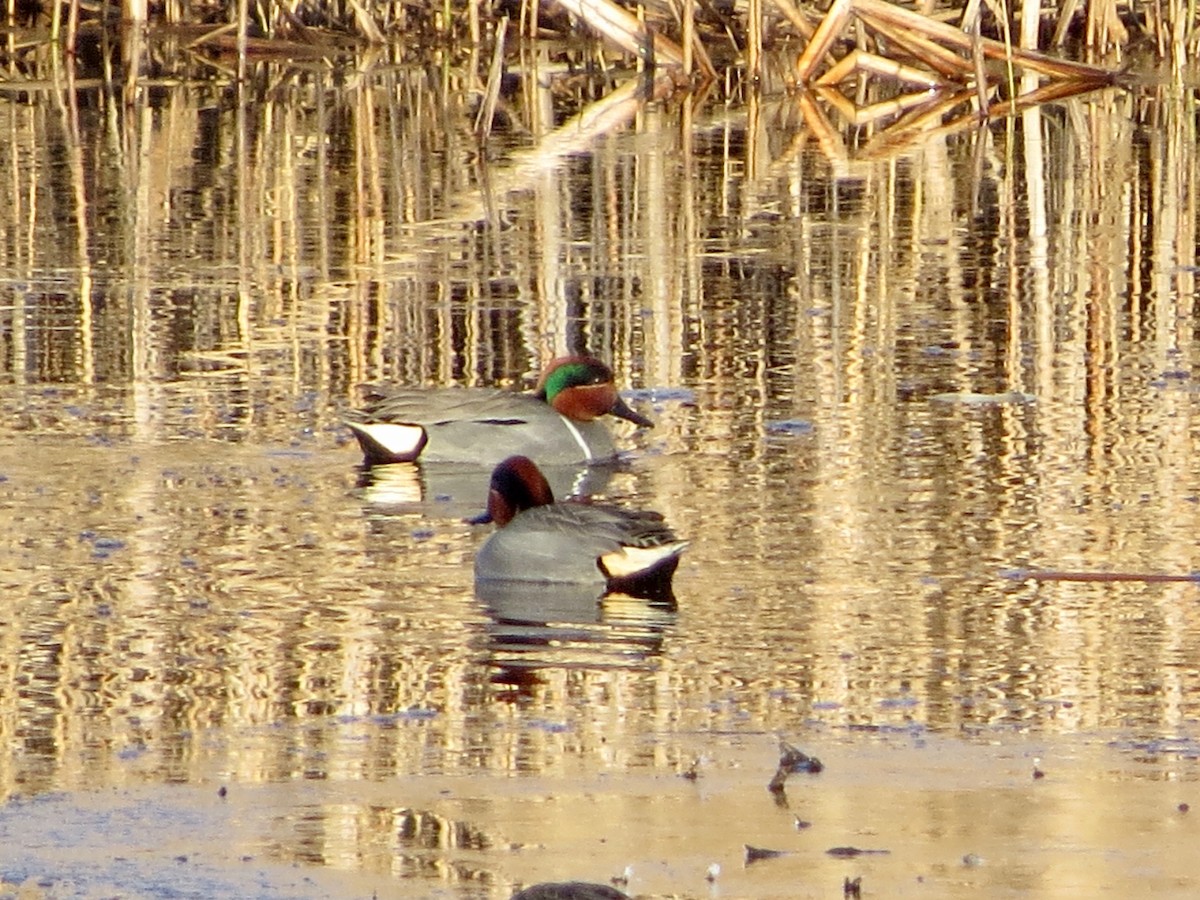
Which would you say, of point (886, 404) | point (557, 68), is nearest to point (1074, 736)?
point (886, 404)

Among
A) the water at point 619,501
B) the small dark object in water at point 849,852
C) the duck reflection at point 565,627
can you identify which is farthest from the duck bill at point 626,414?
the small dark object in water at point 849,852

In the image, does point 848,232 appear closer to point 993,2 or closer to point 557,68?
point 993,2

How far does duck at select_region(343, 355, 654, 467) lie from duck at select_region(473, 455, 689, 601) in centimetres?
172

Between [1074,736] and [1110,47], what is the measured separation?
728 inches

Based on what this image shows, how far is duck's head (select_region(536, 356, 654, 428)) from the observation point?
9.76 metres

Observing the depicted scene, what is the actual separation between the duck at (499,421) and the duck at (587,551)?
1717 mm

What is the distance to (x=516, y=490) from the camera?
7.93 meters

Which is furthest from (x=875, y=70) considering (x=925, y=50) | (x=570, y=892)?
(x=570, y=892)

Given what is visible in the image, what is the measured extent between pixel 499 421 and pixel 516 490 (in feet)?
5.63

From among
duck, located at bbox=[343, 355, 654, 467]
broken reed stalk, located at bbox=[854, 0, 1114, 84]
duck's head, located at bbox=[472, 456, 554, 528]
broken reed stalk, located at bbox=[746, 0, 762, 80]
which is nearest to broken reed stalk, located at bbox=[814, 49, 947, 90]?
broken reed stalk, located at bbox=[854, 0, 1114, 84]

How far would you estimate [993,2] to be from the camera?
20438mm

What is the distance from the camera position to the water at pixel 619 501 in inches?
203

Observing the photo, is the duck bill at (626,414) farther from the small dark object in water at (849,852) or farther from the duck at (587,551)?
the small dark object in water at (849,852)

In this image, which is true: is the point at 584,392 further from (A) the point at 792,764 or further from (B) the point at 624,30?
(B) the point at 624,30
